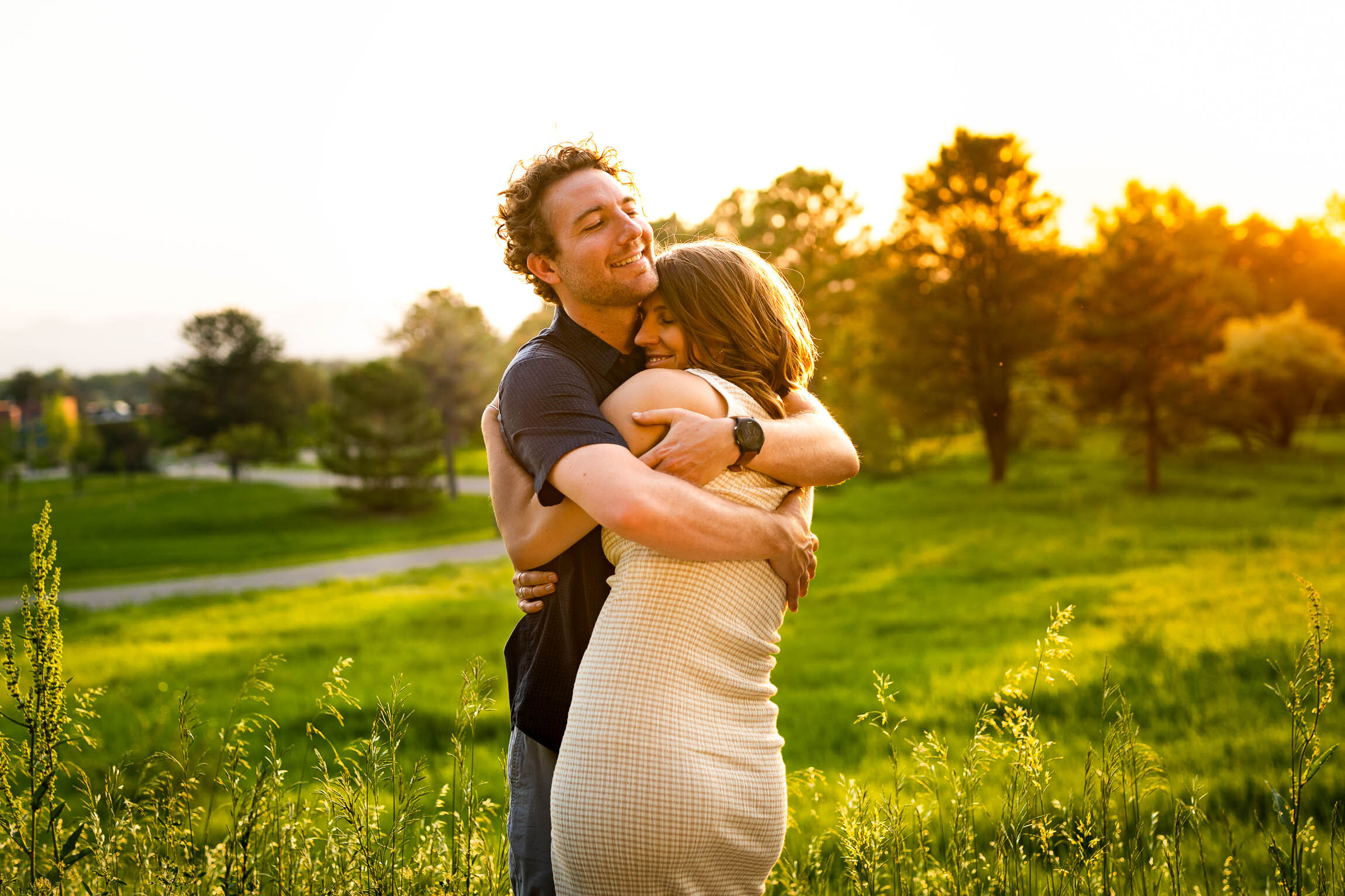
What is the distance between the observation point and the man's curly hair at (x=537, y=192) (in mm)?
2871

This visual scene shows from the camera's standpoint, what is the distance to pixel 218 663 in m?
12.5

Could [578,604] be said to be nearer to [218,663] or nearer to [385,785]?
[385,785]

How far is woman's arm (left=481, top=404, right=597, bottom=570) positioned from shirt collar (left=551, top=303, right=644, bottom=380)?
13.4 inches

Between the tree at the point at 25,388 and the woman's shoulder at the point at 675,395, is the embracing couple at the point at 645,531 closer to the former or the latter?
the woman's shoulder at the point at 675,395

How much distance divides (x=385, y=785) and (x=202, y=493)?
4665 cm

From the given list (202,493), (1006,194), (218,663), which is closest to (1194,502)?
(1006,194)

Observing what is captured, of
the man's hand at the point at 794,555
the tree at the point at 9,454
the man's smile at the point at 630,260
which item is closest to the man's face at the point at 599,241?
the man's smile at the point at 630,260

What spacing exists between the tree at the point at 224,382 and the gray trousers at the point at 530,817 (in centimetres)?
6669

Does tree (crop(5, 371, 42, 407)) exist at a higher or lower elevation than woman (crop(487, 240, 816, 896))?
higher

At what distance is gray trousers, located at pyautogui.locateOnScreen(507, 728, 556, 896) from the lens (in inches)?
106

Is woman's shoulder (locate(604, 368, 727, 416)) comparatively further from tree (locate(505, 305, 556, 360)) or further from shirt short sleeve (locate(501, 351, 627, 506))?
tree (locate(505, 305, 556, 360))

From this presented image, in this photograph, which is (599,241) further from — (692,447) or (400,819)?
(400,819)

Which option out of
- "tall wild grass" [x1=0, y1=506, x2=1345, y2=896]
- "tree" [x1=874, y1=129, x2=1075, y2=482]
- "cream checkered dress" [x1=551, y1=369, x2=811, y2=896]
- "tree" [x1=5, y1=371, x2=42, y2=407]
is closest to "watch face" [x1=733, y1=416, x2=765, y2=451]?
"cream checkered dress" [x1=551, y1=369, x2=811, y2=896]

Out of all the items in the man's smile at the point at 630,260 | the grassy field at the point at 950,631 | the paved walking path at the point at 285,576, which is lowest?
the paved walking path at the point at 285,576
